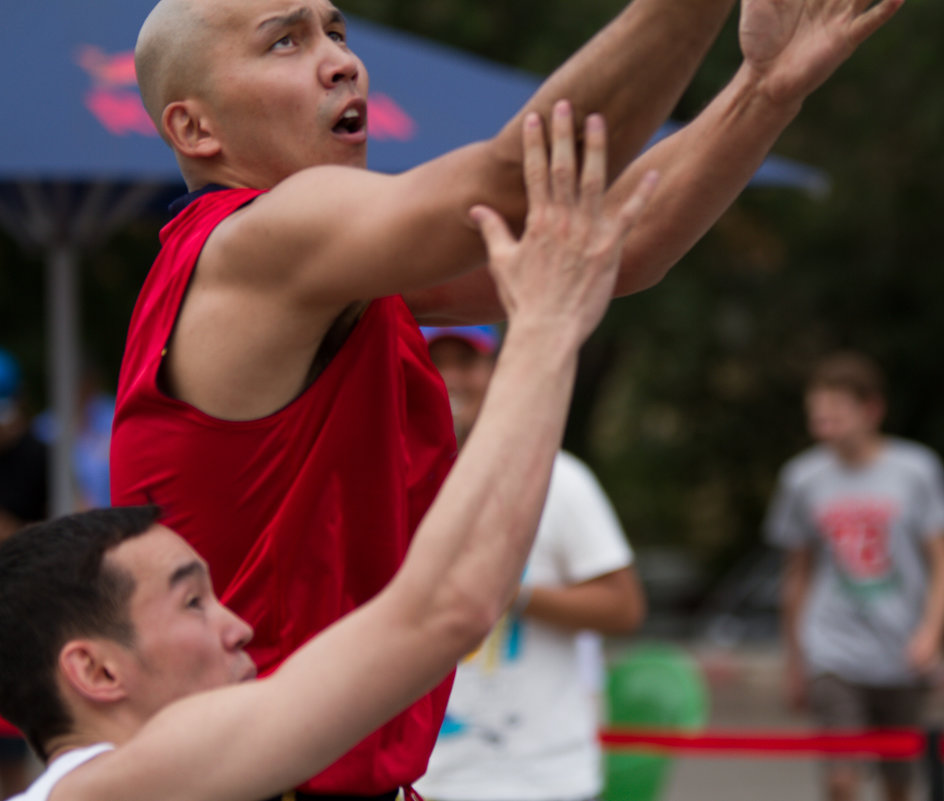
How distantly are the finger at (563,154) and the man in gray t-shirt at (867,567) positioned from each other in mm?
4979

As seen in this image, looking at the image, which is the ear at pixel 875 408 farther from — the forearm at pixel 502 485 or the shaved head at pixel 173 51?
the forearm at pixel 502 485

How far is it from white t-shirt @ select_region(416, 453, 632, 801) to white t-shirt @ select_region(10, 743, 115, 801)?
1931mm

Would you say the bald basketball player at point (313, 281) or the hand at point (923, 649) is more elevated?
the bald basketball player at point (313, 281)

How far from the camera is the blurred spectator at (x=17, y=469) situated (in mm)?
→ 6695

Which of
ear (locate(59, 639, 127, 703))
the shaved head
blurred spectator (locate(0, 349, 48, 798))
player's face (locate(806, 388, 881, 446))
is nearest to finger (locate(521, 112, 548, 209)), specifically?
the shaved head

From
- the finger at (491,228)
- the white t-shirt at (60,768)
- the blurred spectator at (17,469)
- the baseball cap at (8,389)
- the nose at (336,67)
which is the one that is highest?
the baseball cap at (8,389)

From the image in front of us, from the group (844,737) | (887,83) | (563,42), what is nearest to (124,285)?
(563,42)

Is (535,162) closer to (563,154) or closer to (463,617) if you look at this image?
(563,154)

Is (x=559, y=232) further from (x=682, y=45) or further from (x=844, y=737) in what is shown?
(x=844, y=737)

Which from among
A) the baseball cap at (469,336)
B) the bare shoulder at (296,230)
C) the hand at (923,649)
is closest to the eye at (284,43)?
the bare shoulder at (296,230)

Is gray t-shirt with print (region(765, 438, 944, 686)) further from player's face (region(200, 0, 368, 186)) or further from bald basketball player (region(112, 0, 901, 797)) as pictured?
player's face (region(200, 0, 368, 186))

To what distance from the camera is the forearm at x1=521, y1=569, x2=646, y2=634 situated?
399cm

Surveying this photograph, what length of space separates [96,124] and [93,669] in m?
3.26

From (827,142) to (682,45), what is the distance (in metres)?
11.4
